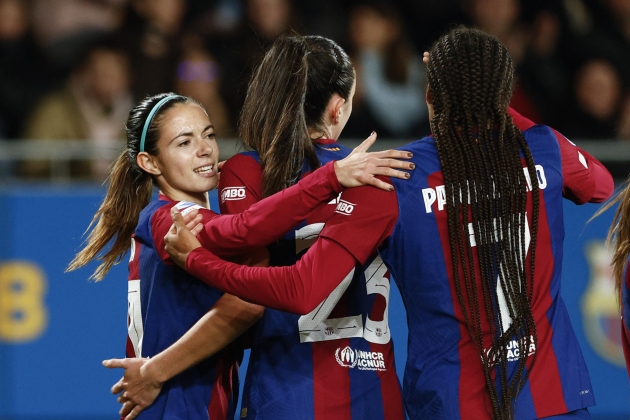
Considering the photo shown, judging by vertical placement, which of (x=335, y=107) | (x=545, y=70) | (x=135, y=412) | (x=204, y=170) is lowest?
(x=135, y=412)

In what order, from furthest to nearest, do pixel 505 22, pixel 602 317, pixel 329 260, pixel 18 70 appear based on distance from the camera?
pixel 505 22
pixel 18 70
pixel 602 317
pixel 329 260

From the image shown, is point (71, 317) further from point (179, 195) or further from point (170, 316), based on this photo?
point (170, 316)

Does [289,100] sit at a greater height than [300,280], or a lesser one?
greater

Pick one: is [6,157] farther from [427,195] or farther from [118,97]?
[427,195]

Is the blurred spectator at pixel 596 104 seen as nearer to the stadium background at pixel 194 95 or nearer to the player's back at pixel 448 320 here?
the stadium background at pixel 194 95

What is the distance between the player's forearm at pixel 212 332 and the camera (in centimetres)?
234

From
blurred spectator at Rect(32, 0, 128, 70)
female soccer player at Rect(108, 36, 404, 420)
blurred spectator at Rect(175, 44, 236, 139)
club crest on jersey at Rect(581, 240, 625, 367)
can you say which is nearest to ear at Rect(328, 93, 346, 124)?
female soccer player at Rect(108, 36, 404, 420)

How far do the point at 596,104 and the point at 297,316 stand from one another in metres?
4.49

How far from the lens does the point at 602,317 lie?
4922mm

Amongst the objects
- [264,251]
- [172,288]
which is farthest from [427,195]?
[172,288]

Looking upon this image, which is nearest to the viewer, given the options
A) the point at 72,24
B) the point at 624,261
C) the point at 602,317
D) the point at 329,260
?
the point at 329,260

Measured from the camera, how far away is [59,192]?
508 centimetres

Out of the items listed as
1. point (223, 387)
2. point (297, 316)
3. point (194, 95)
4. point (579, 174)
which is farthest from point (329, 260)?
point (194, 95)

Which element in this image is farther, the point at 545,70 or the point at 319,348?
the point at 545,70
